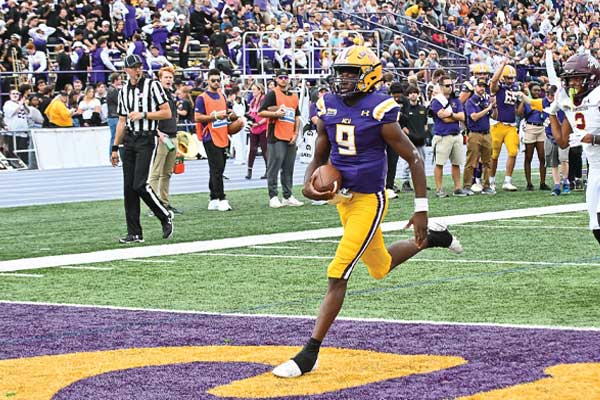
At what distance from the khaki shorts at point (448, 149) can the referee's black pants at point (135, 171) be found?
241 inches

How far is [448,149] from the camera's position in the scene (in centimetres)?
1766

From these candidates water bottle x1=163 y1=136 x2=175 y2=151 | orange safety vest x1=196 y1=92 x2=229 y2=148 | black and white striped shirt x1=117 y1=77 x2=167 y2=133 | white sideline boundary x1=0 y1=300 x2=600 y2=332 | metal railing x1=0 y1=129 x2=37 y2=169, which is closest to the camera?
white sideline boundary x1=0 y1=300 x2=600 y2=332

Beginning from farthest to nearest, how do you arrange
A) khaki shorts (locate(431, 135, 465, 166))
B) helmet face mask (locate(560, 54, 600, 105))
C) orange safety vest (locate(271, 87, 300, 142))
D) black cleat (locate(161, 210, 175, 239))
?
khaki shorts (locate(431, 135, 465, 166)) < orange safety vest (locate(271, 87, 300, 142)) < black cleat (locate(161, 210, 175, 239)) < helmet face mask (locate(560, 54, 600, 105))

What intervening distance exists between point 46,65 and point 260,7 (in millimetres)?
7861

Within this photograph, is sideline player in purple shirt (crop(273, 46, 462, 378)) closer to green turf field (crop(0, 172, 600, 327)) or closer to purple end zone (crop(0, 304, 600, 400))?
purple end zone (crop(0, 304, 600, 400))

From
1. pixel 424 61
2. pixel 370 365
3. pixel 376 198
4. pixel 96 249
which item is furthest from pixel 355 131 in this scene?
pixel 424 61

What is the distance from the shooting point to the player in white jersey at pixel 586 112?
8.37m

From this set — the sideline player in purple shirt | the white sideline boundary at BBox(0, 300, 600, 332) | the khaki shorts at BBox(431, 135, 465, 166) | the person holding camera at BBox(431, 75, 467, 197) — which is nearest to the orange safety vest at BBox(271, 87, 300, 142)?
the person holding camera at BBox(431, 75, 467, 197)

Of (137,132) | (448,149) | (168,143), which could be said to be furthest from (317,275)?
(448,149)

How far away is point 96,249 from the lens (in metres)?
12.2

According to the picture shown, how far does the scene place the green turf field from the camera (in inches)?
328

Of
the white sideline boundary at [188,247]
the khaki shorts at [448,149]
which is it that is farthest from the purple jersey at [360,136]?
the khaki shorts at [448,149]

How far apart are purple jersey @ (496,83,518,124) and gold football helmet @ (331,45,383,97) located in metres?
11.5

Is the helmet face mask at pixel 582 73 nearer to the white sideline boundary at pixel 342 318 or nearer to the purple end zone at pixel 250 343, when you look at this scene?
the white sideline boundary at pixel 342 318
